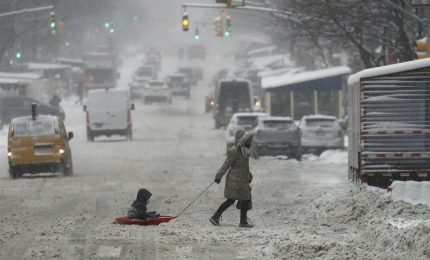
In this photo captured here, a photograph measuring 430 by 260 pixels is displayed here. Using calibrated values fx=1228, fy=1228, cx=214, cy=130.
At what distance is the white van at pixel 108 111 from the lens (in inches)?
1879

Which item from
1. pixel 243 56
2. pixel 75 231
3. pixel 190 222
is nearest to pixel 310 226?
pixel 190 222

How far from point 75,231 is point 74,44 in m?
120

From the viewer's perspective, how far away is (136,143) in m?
47.2

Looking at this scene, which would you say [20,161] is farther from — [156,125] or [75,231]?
[156,125]

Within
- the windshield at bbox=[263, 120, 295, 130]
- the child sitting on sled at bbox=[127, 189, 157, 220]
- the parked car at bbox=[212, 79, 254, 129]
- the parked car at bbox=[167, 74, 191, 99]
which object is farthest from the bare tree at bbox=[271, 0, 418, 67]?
the parked car at bbox=[167, 74, 191, 99]

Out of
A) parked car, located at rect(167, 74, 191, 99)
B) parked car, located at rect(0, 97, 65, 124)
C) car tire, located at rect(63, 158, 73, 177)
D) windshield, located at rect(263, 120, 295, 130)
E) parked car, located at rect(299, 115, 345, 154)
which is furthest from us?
parked car, located at rect(167, 74, 191, 99)

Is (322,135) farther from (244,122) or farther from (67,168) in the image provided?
(67,168)

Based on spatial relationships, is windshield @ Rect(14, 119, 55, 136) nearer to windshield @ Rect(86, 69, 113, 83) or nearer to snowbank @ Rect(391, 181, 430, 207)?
snowbank @ Rect(391, 181, 430, 207)

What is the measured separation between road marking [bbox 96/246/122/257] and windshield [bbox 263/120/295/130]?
2371 centimetres

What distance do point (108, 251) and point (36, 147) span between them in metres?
15.8

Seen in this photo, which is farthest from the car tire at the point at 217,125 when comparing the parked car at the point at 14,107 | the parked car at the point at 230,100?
the parked car at the point at 14,107

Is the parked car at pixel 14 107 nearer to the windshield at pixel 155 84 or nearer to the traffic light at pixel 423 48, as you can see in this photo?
the windshield at pixel 155 84

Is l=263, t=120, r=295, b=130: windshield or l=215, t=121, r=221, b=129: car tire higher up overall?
l=263, t=120, r=295, b=130: windshield

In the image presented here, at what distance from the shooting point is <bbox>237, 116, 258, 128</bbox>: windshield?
1663 inches
